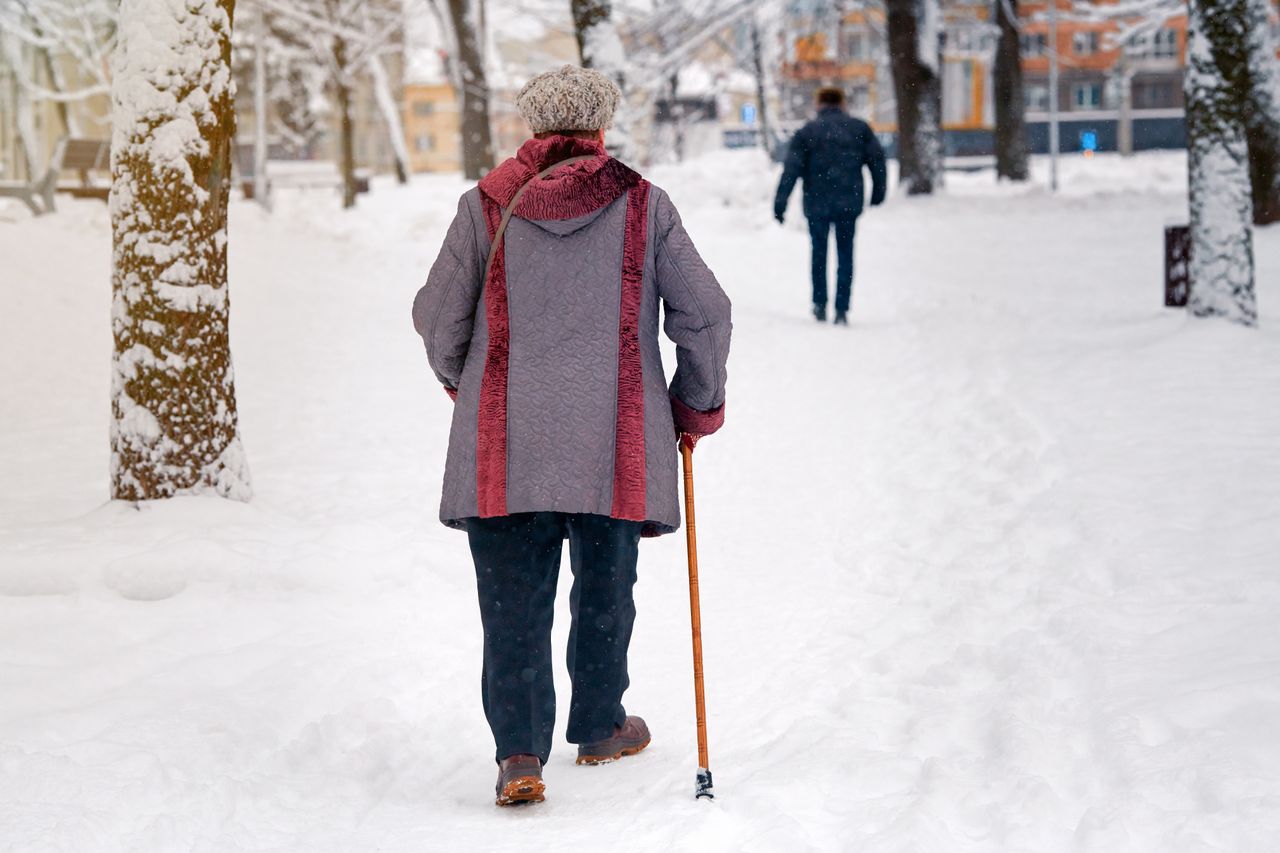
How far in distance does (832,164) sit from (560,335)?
9574mm

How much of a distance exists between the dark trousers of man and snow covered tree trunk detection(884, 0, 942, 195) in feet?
73.7

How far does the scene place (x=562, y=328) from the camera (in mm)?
3852

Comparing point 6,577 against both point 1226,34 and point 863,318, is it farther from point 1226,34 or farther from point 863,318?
point 863,318

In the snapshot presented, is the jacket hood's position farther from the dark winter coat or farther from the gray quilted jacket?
the dark winter coat

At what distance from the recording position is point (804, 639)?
566 centimetres

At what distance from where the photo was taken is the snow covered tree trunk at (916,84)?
82.9 feet

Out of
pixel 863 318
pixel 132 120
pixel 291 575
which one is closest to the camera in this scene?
pixel 291 575

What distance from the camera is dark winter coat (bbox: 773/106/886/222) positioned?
12938mm

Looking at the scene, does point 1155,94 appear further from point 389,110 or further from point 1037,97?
point 389,110

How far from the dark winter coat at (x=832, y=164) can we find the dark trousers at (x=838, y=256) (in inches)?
2.7

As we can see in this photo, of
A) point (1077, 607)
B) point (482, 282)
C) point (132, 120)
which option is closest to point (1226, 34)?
point (1077, 607)

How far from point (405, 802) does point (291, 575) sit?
1967mm

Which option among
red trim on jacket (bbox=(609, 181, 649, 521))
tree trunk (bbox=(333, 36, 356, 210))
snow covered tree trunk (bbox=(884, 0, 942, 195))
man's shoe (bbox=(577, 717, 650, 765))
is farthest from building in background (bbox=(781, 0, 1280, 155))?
red trim on jacket (bbox=(609, 181, 649, 521))

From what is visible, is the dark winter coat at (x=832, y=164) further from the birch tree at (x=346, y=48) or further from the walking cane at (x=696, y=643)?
the birch tree at (x=346, y=48)
